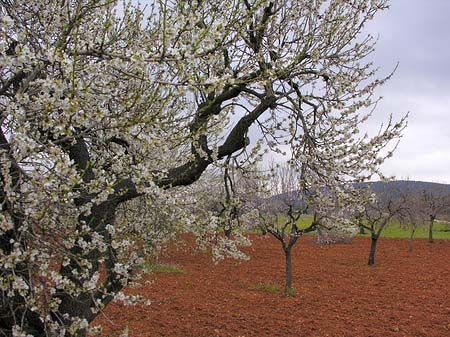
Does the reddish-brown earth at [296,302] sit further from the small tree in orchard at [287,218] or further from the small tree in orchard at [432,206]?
the small tree in orchard at [432,206]

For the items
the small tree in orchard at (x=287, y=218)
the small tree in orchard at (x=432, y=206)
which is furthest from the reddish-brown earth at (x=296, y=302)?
the small tree in orchard at (x=432, y=206)

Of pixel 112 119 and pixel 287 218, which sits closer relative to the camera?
pixel 112 119

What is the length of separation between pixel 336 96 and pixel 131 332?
20.0 feet

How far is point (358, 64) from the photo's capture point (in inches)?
240

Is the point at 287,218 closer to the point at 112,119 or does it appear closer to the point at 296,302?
the point at 296,302

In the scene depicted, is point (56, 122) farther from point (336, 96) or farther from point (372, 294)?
point (372, 294)

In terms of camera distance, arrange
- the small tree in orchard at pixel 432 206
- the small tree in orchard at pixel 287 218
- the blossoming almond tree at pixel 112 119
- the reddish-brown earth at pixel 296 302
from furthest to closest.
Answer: the small tree in orchard at pixel 432 206 → the reddish-brown earth at pixel 296 302 → the small tree in orchard at pixel 287 218 → the blossoming almond tree at pixel 112 119

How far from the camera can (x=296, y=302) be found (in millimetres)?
11766

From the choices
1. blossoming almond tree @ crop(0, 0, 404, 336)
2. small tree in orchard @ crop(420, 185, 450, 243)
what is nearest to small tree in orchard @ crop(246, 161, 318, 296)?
blossoming almond tree @ crop(0, 0, 404, 336)

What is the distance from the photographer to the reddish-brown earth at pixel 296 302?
9102mm

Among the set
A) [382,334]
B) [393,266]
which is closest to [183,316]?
[382,334]

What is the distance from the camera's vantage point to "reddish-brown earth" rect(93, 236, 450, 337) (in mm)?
9102

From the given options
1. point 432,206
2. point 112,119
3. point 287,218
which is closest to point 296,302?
point 287,218

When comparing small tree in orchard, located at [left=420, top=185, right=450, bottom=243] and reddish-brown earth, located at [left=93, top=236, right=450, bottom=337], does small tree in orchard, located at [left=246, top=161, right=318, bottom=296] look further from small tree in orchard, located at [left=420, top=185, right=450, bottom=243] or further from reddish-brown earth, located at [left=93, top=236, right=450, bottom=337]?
small tree in orchard, located at [left=420, top=185, right=450, bottom=243]
